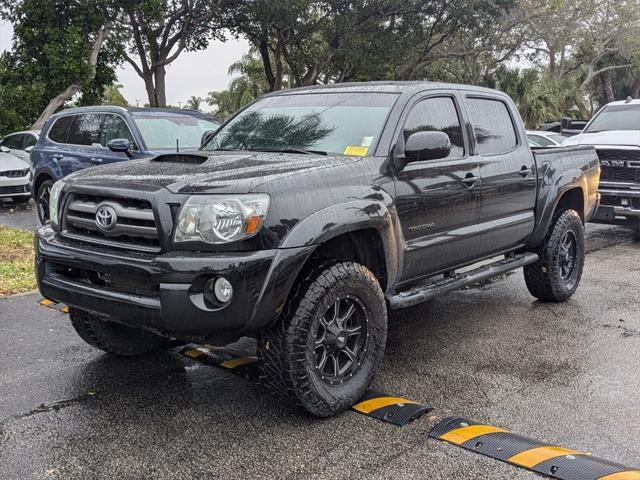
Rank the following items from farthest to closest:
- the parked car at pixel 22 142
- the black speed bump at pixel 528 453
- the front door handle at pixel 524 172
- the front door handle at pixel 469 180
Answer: the parked car at pixel 22 142 < the front door handle at pixel 524 172 < the front door handle at pixel 469 180 < the black speed bump at pixel 528 453

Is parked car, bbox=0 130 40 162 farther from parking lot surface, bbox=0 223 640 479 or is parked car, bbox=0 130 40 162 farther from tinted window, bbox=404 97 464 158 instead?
tinted window, bbox=404 97 464 158

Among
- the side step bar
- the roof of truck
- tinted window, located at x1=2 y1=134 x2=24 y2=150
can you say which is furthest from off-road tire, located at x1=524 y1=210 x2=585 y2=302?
tinted window, located at x1=2 y1=134 x2=24 y2=150

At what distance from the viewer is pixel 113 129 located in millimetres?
9000

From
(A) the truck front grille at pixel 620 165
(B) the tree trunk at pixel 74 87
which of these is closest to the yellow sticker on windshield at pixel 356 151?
(A) the truck front grille at pixel 620 165

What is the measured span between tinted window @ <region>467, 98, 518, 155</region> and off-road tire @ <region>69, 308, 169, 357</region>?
2.84 meters

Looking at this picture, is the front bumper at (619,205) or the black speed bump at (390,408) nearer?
the black speed bump at (390,408)

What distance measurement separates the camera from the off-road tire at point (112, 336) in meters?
4.44

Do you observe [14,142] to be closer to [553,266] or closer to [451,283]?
[553,266]

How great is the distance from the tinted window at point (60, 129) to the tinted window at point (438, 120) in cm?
681

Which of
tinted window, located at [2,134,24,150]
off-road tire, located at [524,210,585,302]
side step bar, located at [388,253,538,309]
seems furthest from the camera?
tinted window, located at [2,134,24,150]

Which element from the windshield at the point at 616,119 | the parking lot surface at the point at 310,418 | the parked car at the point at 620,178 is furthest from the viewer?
the windshield at the point at 616,119

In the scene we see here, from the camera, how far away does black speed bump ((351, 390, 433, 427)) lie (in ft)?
12.2

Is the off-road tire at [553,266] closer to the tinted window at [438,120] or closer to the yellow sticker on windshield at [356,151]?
the tinted window at [438,120]

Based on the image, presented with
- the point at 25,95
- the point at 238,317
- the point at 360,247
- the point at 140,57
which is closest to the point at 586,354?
the point at 360,247
